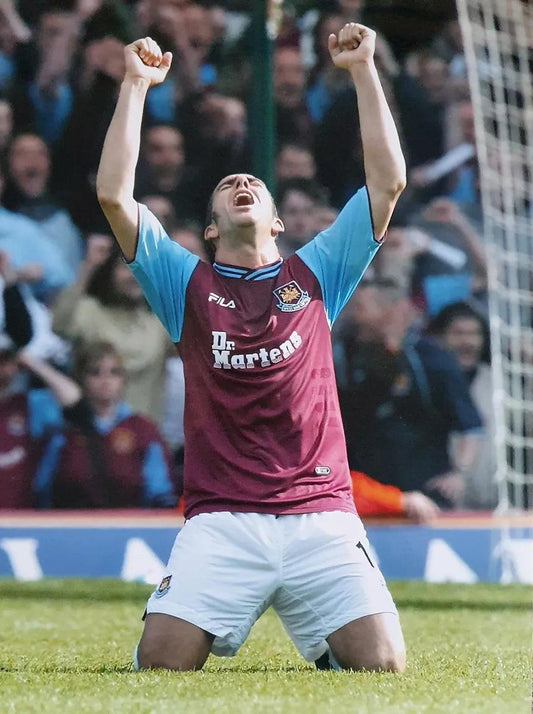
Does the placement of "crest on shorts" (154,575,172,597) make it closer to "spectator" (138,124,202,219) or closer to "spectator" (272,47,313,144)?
"spectator" (138,124,202,219)

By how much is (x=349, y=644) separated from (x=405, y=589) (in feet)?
13.4

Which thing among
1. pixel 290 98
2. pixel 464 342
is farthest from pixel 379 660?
pixel 290 98

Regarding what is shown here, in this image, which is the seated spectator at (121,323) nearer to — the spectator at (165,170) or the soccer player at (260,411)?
the spectator at (165,170)

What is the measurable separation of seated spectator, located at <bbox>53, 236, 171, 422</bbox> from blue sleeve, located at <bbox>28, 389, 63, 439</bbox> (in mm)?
499

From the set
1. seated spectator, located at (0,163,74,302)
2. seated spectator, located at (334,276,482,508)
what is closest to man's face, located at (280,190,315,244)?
seated spectator, located at (334,276,482,508)

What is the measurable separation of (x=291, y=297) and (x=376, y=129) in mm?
671

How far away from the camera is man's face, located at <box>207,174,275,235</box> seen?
16.0 feet

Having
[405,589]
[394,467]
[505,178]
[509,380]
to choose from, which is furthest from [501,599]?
[505,178]

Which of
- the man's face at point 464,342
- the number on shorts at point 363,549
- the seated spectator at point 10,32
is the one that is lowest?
the number on shorts at point 363,549

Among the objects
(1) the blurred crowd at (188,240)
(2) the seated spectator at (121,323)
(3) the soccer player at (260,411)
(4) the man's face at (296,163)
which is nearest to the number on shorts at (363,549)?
(3) the soccer player at (260,411)

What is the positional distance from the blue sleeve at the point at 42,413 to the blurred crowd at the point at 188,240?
0.01m

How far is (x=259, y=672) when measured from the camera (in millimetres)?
4695

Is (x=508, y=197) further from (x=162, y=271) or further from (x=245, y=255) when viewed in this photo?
(x=162, y=271)

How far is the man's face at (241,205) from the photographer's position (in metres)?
4.89
